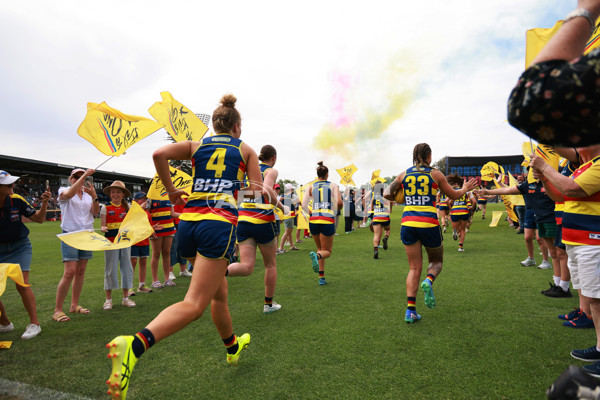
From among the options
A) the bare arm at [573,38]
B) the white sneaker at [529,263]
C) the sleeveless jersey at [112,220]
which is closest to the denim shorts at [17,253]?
the sleeveless jersey at [112,220]

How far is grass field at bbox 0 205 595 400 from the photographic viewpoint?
275cm

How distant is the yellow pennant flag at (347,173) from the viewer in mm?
17406

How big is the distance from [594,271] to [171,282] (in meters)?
6.84

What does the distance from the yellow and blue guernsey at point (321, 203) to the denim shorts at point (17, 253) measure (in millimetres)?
4589

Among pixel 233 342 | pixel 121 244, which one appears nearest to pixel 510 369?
pixel 233 342

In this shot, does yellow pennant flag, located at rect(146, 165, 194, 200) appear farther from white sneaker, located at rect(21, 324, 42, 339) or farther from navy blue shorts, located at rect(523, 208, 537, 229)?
navy blue shorts, located at rect(523, 208, 537, 229)

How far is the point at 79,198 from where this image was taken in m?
5.07

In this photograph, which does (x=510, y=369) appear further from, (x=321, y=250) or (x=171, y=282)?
(x=171, y=282)

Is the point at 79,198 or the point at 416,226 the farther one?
the point at 79,198

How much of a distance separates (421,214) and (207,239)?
2949 mm

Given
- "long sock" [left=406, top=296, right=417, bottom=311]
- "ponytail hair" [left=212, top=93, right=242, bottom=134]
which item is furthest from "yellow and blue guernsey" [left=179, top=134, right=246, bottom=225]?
"long sock" [left=406, top=296, right=417, bottom=311]

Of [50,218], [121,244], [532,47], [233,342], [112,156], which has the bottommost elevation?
[50,218]

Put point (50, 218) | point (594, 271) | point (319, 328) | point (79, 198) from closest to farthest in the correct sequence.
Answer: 1. point (594, 271)
2. point (319, 328)
3. point (79, 198)
4. point (50, 218)

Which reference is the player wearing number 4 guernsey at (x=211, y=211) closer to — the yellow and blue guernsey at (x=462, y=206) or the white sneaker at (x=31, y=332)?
the white sneaker at (x=31, y=332)
